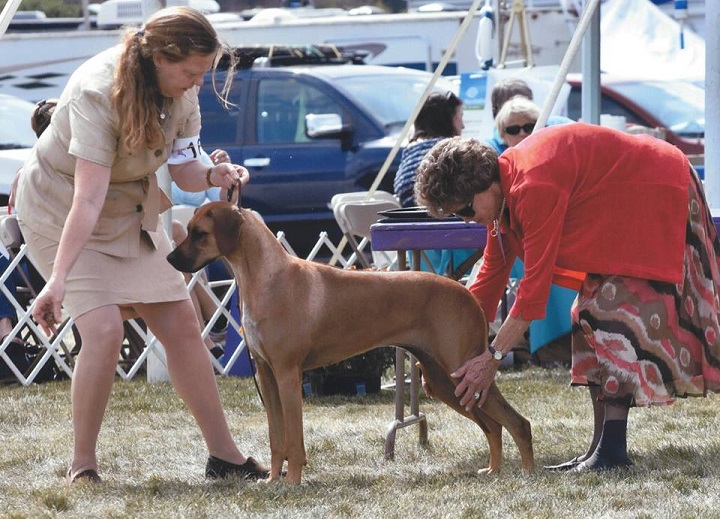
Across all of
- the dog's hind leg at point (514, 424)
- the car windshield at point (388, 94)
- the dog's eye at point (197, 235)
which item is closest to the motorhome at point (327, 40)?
the car windshield at point (388, 94)

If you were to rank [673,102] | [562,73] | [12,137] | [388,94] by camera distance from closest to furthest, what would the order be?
[562,73] → [388,94] → [12,137] → [673,102]

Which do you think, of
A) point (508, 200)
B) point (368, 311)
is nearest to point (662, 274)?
point (508, 200)

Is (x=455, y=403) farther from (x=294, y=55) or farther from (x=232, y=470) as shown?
(x=294, y=55)

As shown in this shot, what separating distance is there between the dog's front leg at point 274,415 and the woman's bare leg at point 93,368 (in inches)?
19.5

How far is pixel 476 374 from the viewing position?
4250mm

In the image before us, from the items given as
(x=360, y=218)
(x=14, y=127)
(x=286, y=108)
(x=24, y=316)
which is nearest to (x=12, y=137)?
(x=14, y=127)

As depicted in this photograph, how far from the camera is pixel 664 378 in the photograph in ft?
14.1

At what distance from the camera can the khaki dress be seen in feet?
13.5

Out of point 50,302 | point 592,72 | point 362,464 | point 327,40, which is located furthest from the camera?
point 327,40

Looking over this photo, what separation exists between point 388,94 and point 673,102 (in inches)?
138

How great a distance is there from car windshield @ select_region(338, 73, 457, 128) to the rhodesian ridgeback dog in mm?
5942

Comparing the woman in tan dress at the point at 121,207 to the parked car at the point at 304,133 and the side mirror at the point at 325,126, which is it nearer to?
the side mirror at the point at 325,126

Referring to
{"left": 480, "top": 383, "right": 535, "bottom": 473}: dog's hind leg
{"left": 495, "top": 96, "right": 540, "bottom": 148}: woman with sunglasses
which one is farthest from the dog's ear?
{"left": 495, "top": 96, "right": 540, "bottom": 148}: woman with sunglasses

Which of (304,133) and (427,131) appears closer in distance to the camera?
(427,131)
